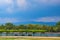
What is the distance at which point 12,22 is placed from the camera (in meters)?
7.11

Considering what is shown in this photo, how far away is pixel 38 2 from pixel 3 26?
154cm

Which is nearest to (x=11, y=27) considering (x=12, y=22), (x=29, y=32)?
(x=12, y=22)

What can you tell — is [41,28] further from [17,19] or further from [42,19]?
[17,19]

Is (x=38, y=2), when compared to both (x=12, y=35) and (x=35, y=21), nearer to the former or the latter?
(x=35, y=21)

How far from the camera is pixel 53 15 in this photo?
6.98 metres

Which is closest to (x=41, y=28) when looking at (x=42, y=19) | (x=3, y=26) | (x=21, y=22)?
(x=42, y=19)

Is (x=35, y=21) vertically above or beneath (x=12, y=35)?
above

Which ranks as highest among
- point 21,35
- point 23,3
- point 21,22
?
point 23,3

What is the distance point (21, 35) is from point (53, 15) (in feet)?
4.52

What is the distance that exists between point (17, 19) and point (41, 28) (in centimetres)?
93

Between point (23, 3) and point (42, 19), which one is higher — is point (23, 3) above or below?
above

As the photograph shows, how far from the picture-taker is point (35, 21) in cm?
700

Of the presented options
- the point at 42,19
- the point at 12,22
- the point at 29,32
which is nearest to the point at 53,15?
the point at 42,19

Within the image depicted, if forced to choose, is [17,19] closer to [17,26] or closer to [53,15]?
[17,26]
